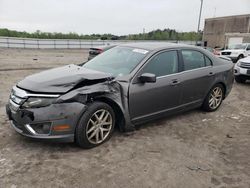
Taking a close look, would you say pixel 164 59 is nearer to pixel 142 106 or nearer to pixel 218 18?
pixel 142 106

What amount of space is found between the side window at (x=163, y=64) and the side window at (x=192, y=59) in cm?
26

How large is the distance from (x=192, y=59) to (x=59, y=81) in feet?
8.66

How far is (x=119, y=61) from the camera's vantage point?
4188 mm

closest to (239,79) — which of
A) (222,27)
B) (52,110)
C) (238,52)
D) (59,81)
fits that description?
(59,81)

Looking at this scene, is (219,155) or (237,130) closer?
(219,155)

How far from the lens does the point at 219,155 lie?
342 cm

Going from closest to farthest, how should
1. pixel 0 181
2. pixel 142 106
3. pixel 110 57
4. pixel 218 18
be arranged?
pixel 0 181, pixel 142 106, pixel 110 57, pixel 218 18

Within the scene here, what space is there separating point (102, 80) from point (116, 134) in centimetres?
99

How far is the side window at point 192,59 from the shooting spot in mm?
4492

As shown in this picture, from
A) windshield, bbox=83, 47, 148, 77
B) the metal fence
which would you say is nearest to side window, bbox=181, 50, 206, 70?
windshield, bbox=83, 47, 148, 77

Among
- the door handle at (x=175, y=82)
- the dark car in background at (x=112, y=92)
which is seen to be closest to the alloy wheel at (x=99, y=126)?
the dark car in background at (x=112, y=92)

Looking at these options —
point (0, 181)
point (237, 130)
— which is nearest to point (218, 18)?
point (237, 130)

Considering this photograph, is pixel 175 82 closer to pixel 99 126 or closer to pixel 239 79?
pixel 99 126

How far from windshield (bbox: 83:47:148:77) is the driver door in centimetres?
21
